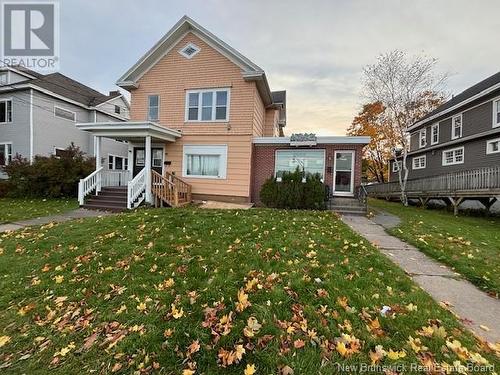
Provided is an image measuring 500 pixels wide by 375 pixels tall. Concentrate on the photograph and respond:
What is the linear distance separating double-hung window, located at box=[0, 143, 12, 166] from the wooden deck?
2833 cm

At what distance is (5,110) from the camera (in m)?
19.3

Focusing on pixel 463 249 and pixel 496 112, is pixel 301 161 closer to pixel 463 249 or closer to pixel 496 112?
pixel 463 249

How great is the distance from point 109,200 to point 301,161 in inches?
367

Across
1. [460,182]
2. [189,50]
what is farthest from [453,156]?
[189,50]

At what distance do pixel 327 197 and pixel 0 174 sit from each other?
22.7 m

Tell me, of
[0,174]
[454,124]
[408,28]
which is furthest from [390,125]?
[0,174]

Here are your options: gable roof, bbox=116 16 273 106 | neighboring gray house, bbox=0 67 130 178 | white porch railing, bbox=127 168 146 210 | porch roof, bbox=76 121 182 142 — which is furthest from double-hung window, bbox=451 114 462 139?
neighboring gray house, bbox=0 67 130 178

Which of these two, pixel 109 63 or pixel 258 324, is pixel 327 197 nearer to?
pixel 258 324

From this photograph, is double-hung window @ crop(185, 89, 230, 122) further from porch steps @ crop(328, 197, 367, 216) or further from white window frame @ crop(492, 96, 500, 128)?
white window frame @ crop(492, 96, 500, 128)

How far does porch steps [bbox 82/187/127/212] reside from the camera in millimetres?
11345

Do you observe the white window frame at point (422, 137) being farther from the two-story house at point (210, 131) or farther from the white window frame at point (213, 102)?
the white window frame at point (213, 102)

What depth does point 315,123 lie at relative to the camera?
100ft

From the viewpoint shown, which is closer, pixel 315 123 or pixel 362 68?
pixel 362 68

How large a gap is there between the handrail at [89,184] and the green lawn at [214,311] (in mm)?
6800
